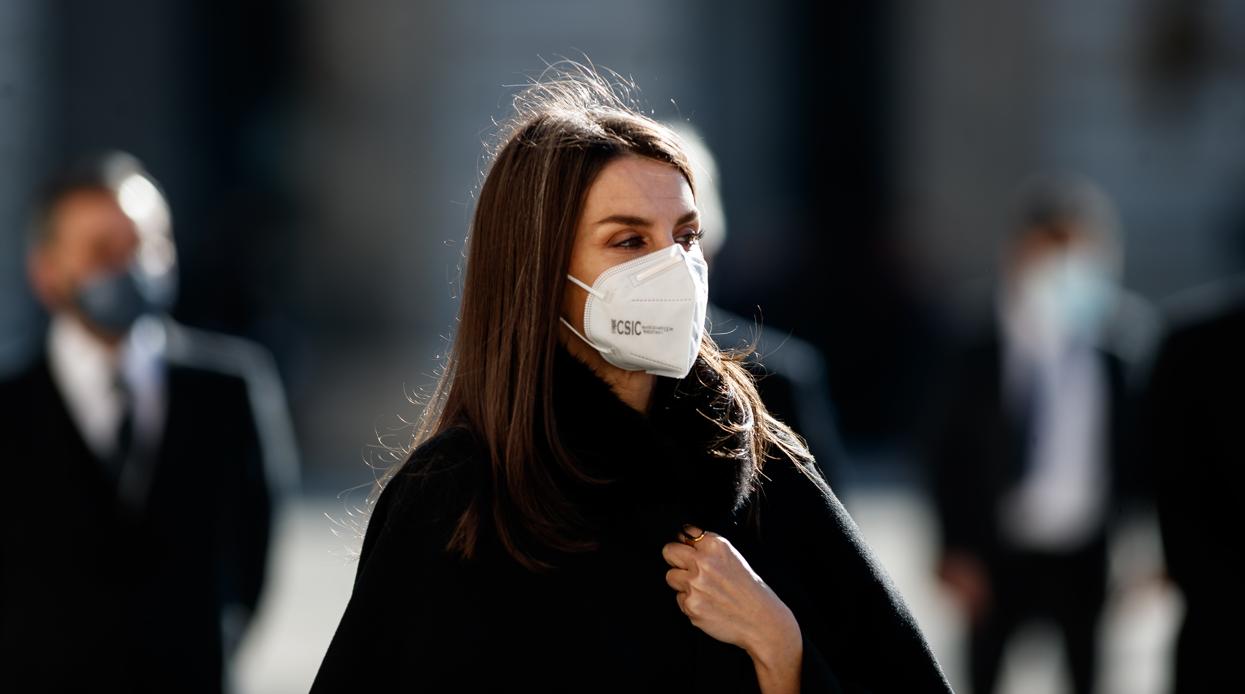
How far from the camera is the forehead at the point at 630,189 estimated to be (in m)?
2.51

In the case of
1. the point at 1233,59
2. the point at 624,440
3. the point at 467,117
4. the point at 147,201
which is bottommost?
the point at 624,440

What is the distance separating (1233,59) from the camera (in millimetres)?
14461

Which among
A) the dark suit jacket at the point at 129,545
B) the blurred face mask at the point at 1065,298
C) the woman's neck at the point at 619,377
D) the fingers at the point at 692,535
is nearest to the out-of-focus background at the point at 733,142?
the blurred face mask at the point at 1065,298

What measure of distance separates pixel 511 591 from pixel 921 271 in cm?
1287

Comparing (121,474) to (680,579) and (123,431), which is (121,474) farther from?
(680,579)

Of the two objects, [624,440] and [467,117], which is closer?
[624,440]

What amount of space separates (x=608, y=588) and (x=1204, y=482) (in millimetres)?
2100

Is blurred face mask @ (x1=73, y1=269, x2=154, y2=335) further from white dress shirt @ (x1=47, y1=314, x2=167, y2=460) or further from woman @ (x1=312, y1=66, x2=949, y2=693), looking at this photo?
woman @ (x1=312, y1=66, x2=949, y2=693)

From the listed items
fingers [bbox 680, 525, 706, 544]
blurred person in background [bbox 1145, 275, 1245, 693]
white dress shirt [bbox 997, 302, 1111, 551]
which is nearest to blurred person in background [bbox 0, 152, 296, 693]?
fingers [bbox 680, 525, 706, 544]

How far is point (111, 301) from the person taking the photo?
168 inches

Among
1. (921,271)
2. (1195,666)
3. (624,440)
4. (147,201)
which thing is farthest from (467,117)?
(624,440)

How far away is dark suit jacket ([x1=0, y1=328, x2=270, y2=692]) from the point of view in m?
3.83

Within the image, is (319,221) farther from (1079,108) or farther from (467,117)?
(1079,108)

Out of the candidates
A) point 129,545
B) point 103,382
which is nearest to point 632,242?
point 129,545
